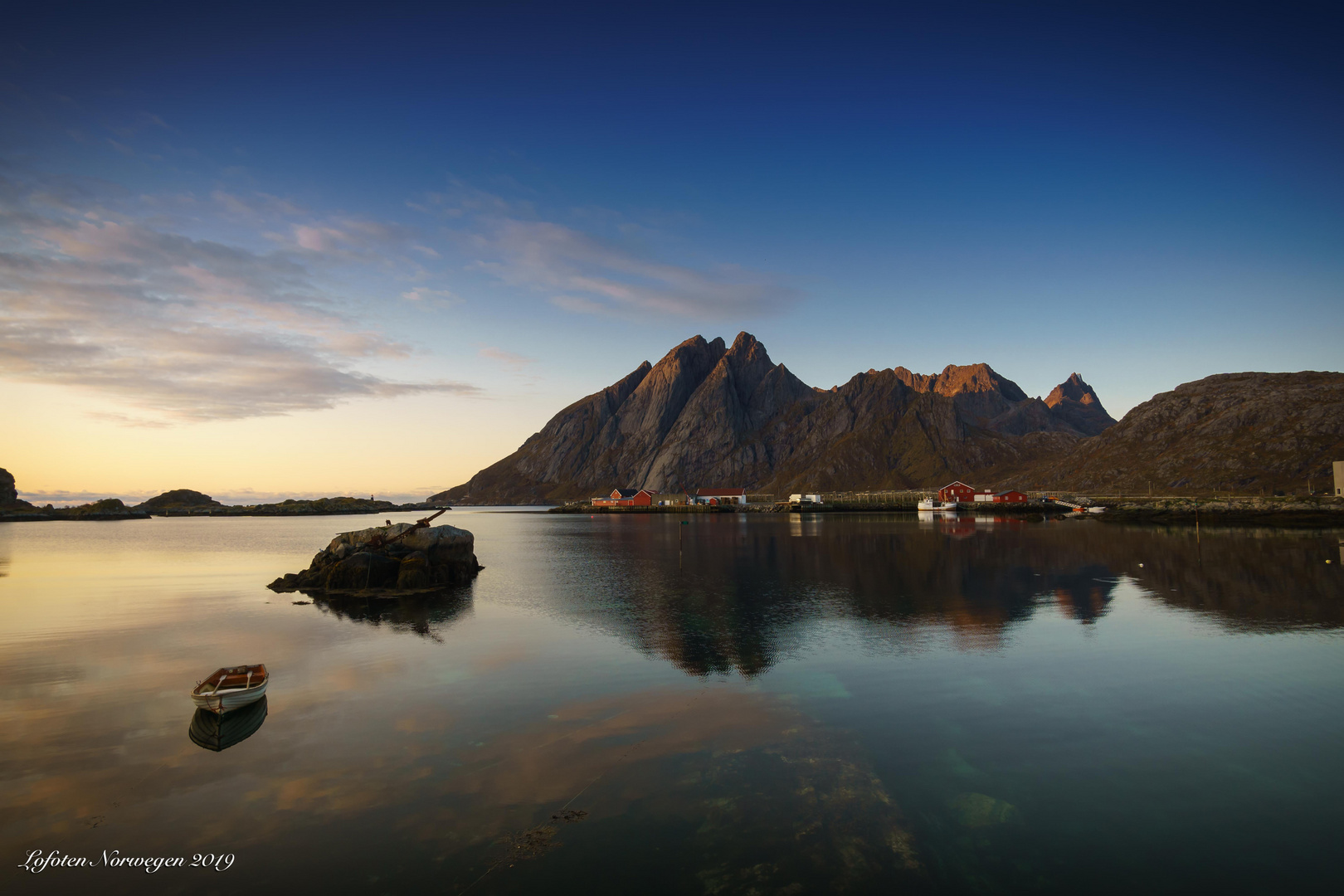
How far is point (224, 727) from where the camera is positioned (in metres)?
19.3

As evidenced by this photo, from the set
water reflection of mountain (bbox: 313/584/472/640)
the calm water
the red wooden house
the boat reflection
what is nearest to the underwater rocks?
water reflection of mountain (bbox: 313/584/472/640)

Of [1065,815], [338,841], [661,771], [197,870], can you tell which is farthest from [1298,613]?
[197,870]

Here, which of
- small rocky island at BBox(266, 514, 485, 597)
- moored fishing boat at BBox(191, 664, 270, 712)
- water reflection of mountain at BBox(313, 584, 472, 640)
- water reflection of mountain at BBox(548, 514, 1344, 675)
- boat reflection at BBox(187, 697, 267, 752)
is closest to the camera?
boat reflection at BBox(187, 697, 267, 752)

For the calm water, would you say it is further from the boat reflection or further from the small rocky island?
the small rocky island

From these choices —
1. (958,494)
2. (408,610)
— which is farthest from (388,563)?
(958,494)

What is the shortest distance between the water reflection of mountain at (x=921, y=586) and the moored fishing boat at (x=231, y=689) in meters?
15.3

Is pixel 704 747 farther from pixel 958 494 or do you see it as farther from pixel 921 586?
pixel 958 494

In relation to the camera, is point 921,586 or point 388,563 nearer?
point 921,586

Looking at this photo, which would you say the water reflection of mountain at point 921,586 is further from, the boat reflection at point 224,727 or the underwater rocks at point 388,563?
the boat reflection at point 224,727

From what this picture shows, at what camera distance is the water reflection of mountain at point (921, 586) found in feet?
104

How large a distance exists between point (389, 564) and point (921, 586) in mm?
42484

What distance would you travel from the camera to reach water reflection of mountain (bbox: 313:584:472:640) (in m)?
36.4

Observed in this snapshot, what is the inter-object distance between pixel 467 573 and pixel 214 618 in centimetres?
2140

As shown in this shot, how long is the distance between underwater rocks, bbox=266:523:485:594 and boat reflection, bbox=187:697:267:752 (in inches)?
1092
